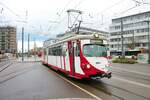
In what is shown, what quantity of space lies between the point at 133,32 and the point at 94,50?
84.9 m

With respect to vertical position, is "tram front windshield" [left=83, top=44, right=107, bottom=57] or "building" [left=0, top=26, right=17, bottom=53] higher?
"building" [left=0, top=26, right=17, bottom=53]

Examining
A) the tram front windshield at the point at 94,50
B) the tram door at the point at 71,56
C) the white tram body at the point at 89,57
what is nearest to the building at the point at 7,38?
the tram door at the point at 71,56

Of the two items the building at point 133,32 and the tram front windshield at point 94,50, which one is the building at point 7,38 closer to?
the building at point 133,32

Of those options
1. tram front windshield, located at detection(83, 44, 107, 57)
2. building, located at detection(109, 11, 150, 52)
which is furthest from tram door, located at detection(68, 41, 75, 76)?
building, located at detection(109, 11, 150, 52)

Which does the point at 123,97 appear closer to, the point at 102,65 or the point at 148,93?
the point at 148,93

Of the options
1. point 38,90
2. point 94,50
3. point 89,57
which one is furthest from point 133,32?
point 38,90

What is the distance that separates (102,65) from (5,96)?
5973 millimetres

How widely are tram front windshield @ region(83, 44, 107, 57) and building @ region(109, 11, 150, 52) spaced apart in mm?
68989

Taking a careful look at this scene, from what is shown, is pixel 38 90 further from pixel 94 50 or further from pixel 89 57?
pixel 94 50

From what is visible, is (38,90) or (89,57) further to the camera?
(89,57)

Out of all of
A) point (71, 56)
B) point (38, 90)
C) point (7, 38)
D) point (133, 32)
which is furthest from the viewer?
point (133, 32)

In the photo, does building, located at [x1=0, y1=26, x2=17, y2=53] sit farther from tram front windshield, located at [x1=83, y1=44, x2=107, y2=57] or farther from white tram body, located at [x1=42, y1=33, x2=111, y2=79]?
tram front windshield, located at [x1=83, y1=44, x2=107, y2=57]

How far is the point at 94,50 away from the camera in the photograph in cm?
1441

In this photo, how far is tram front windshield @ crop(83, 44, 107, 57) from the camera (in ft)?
46.8
